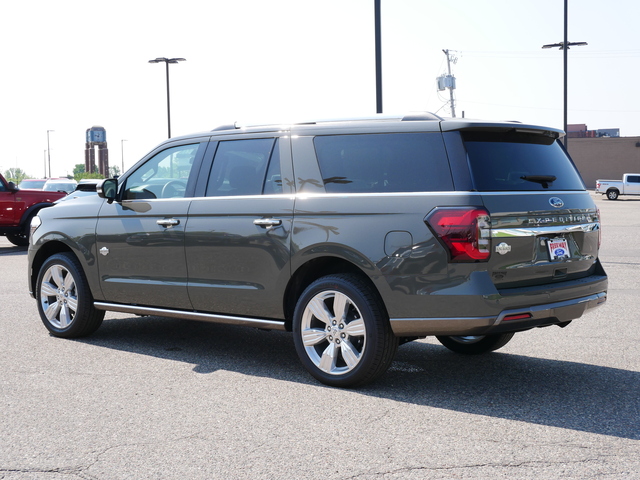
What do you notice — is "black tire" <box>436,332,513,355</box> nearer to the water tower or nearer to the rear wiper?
the rear wiper

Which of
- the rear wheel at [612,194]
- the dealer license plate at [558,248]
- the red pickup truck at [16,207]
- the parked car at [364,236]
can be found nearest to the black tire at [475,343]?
the parked car at [364,236]

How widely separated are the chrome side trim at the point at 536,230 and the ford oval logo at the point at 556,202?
0.15 m

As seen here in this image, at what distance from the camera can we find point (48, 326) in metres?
7.38

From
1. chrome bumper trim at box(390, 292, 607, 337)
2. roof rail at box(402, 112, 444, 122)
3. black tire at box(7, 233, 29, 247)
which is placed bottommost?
black tire at box(7, 233, 29, 247)

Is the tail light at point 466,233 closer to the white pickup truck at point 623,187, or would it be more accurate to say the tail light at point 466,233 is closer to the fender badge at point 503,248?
the fender badge at point 503,248

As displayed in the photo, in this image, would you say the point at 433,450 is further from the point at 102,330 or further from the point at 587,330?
the point at 102,330

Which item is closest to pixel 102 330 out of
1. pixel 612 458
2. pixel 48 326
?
pixel 48 326

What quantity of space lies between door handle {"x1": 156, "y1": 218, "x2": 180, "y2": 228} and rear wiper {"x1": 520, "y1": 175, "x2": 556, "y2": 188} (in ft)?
9.21

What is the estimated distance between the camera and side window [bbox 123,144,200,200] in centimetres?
652

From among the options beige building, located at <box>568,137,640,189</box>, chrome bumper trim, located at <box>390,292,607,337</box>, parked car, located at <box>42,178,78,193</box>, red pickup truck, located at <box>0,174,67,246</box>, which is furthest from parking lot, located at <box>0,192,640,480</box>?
beige building, located at <box>568,137,640,189</box>

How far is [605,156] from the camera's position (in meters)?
79.1

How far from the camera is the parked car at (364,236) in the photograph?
196 inches

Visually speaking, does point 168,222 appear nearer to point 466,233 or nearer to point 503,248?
point 466,233

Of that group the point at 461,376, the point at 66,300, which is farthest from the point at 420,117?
the point at 66,300
